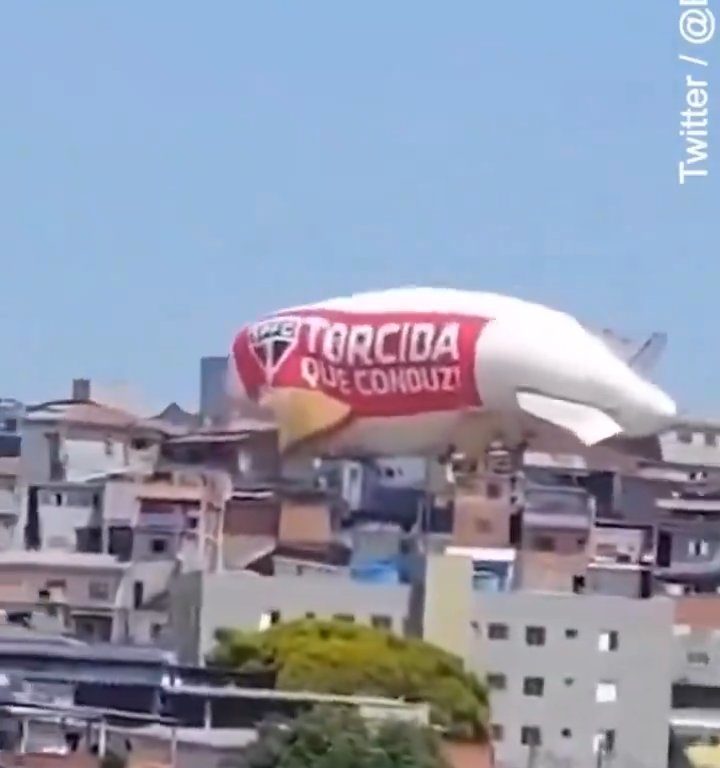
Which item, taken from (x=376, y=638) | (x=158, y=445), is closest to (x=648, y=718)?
(x=376, y=638)

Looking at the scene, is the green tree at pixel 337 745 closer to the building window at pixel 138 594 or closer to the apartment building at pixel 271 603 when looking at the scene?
the apartment building at pixel 271 603

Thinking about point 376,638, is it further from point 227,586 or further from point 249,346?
point 249,346

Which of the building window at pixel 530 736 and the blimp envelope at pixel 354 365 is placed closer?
the building window at pixel 530 736

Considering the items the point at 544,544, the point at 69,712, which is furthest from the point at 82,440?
the point at 69,712

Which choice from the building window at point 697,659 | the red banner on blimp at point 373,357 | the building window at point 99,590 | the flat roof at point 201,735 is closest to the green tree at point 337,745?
the flat roof at point 201,735

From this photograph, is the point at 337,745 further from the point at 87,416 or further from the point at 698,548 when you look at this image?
the point at 87,416

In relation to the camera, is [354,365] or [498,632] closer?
[498,632]

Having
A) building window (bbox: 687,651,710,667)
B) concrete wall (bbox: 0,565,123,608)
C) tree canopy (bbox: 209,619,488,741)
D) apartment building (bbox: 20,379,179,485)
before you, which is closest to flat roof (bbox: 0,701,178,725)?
tree canopy (bbox: 209,619,488,741)
